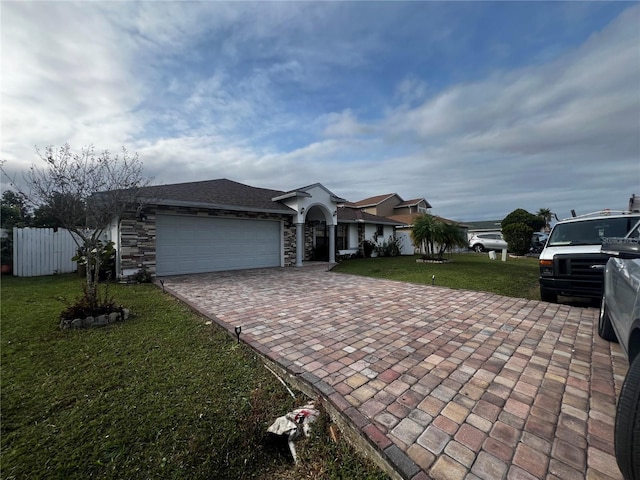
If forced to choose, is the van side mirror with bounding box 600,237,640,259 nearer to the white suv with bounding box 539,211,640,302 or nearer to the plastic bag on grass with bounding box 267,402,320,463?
the plastic bag on grass with bounding box 267,402,320,463

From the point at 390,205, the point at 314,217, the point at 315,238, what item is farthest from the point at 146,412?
the point at 390,205

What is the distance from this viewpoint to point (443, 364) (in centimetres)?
299

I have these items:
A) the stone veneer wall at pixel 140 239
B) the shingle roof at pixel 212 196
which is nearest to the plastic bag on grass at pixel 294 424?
the shingle roof at pixel 212 196

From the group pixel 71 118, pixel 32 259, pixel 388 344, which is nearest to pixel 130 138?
pixel 71 118

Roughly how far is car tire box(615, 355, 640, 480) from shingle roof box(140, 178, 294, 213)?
9804 mm

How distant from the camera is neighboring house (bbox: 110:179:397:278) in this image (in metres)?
8.59

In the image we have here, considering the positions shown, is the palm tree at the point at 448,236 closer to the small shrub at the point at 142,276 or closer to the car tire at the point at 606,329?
the car tire at the point at 606,329

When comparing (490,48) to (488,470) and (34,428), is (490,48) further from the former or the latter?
(34,428)

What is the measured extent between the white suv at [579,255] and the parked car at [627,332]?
170 centimetres

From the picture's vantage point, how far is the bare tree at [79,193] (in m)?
4.76

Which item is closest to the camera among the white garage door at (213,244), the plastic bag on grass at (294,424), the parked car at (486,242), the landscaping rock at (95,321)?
the plastic bag on grass at (294,424)

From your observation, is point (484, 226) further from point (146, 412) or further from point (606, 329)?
point (146, 412)

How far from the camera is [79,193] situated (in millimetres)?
4902

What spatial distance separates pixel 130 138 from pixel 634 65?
44.7 feet
